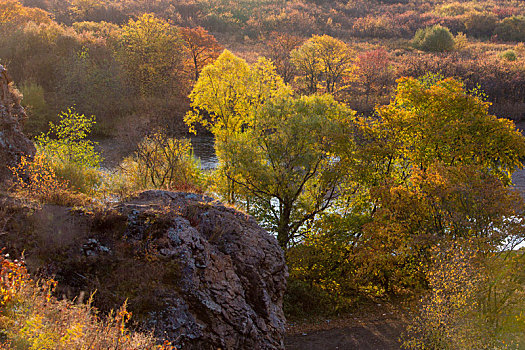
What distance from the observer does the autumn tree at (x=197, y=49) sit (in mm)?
57338

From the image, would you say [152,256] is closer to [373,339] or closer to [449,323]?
[449,323]

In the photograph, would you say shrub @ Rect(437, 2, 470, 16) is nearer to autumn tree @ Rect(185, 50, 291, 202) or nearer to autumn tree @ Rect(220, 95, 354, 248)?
autumn tree @ Rect(185, 50, 291, 202)

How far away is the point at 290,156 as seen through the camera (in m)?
20.8

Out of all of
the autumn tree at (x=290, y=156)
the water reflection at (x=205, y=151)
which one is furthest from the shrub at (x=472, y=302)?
the water reflection at (x=205, y=151)

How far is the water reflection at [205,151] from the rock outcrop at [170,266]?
25472 millimetres

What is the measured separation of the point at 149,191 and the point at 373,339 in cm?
1133

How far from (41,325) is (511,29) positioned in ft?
354

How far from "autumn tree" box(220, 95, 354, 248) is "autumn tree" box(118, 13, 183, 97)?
113 feet

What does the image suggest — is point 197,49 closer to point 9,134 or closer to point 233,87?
point 233,87

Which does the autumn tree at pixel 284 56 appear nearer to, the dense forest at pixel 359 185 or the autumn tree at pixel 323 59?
the autumn tree at pixel 323 59

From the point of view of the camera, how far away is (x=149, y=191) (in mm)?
11938

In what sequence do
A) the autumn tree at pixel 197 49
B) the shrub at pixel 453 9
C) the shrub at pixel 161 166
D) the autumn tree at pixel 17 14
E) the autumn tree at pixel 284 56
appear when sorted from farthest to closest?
the shrub at pixel 453 9 → the autumn tree at pixel 284 56 → the autumn tree at pixel 197 49 → the autumn tree at pixel 17 14 → the shrub at pixel 161 166

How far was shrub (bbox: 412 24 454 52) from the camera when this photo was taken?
262 feet

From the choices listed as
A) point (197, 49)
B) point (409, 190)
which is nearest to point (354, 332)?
point (409, 190)
